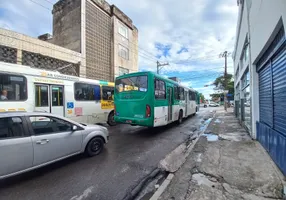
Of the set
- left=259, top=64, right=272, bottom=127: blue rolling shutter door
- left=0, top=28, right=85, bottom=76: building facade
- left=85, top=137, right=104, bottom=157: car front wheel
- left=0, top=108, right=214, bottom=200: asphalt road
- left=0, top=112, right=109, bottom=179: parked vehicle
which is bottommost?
left=0, top=108, right=214, bottom=200: asphalt road

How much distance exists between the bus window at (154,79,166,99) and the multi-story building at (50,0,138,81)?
1184 centimetres

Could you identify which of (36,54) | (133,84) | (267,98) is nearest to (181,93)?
(133,84)

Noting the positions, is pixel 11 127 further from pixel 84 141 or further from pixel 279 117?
pixel 279 117

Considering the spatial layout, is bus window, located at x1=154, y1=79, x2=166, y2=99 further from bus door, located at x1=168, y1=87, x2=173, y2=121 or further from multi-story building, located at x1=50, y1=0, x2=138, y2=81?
multi-story building, located at x1=50, y1=0, x2=138, y2=81

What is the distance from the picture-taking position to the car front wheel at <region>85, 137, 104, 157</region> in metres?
4.61

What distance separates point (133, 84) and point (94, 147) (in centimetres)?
353

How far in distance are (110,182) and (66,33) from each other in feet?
63.6

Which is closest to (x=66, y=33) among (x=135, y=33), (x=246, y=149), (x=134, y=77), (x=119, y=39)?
(x=119, y=39)

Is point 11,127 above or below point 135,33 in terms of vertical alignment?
below

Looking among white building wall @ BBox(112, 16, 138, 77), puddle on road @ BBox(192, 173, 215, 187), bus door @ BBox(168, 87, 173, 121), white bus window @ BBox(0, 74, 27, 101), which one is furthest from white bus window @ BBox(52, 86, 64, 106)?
white building wall @ BBox(112, 16, 138, 77)

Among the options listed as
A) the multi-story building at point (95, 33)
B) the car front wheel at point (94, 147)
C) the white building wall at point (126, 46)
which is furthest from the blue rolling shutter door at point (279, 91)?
the white building wall at point (126, 46)

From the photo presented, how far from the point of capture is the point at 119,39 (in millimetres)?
21531

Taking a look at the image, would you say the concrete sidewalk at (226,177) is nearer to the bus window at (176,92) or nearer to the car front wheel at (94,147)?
the car front wheel at (94,147)

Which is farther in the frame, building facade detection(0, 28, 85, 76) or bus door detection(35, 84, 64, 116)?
building facade detection(0, 28, 85, 76)
